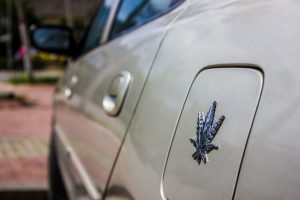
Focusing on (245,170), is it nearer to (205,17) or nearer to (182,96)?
(182,96)

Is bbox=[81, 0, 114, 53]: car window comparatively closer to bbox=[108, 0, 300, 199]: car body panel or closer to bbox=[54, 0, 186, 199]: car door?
bbox=[54, 0, 186, 199]: car door

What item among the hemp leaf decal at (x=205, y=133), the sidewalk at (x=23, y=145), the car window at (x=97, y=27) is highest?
the car window at (x=97, y=27)

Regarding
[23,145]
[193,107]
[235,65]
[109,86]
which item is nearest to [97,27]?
[109,86]

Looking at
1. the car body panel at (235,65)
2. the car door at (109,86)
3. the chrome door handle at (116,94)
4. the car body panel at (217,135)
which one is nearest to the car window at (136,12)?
the car door at (109,86)

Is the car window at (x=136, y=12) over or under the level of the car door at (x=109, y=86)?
over

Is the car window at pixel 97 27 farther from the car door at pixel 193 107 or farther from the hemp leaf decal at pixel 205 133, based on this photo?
the hemp leaf decal at pixel 205 133

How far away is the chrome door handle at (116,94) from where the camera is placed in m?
2.01

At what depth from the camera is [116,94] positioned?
2100 millimetres

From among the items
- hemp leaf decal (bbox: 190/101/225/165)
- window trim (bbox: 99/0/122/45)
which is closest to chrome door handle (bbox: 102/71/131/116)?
hemp leaf decal (bbox: 190/101/225/165)

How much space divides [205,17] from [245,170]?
1.86 ft

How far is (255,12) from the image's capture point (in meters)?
1.29

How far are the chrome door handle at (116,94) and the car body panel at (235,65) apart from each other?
210 mm

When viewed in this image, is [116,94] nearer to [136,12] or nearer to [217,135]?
[136,12]

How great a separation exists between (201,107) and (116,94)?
2.59 feet
